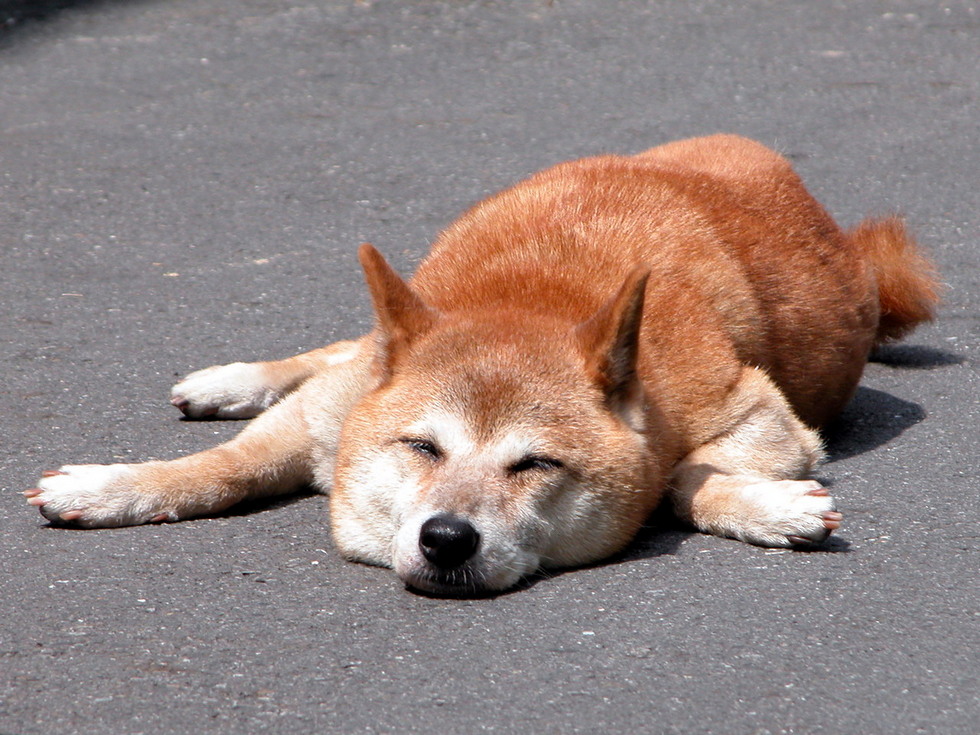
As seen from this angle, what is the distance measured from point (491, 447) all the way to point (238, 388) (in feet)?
5.67

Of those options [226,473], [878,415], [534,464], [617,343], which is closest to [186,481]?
[226,473]

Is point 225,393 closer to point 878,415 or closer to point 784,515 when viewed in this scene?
point 784,515

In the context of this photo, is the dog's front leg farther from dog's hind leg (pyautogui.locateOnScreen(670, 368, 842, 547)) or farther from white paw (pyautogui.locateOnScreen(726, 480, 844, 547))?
white paw (pyautogui.locateOnScreen(726, 480, 844, 547))

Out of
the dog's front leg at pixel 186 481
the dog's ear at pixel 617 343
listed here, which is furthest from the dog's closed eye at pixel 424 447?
the dog's front leg at pixel 186 481

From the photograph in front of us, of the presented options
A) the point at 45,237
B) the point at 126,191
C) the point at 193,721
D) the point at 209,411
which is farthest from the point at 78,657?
the point at 126,191

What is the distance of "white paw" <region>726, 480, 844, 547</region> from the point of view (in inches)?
154

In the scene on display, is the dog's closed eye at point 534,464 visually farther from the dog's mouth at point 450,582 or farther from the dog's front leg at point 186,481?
the dog's front leg at point 186,481

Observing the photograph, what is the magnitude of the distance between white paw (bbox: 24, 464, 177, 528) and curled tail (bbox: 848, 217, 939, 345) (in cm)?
311

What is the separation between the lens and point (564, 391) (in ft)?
12.5

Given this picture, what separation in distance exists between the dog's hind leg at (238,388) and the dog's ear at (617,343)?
1.47 m

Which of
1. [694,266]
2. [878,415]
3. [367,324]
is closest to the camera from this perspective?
[694,266]

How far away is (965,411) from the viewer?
5.21 metres

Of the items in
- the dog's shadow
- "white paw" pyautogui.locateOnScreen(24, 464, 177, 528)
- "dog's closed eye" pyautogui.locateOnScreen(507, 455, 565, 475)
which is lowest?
the dog's shadow

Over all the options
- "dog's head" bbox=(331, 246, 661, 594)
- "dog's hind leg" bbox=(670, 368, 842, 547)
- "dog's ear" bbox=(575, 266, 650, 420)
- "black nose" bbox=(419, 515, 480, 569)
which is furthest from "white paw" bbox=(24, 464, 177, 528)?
"dog's hind leg" bbox=(670, 368, 842, 547)
